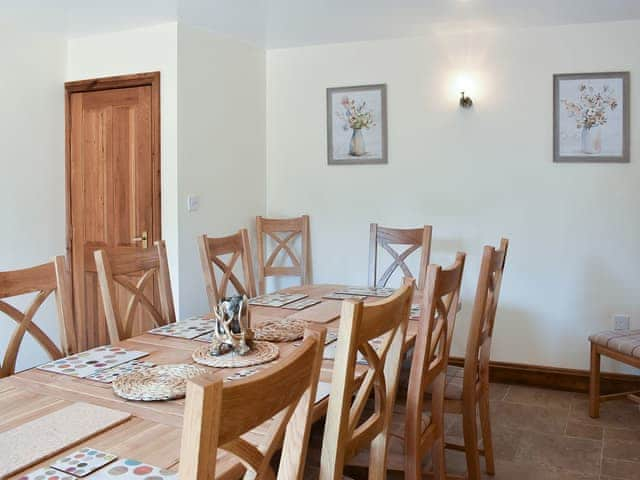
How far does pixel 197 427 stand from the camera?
2.39 ft

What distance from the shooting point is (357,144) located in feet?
14.3

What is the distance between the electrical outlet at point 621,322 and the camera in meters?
3.75

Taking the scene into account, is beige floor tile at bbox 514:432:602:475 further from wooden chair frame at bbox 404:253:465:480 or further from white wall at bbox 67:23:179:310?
white wall at bbox 67:23:179:310

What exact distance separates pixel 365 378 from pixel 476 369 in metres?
1.12

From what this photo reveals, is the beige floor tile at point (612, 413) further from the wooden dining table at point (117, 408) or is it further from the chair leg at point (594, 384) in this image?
the wooden dining table at point (117, 408)

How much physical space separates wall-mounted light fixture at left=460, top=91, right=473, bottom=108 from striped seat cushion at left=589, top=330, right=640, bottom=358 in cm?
171

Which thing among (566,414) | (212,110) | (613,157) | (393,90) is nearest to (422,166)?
(393,90)

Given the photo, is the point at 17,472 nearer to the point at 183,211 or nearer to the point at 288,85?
the point at 183,211

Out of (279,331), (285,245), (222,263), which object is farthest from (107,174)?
(279,331)

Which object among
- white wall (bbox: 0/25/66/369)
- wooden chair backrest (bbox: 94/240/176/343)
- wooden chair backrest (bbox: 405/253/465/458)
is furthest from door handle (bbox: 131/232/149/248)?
wooden chair backrest (bbox: 405/253/465/458)

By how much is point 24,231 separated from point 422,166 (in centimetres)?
272

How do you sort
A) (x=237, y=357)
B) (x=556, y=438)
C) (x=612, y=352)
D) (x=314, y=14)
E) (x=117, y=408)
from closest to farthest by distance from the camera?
1. (x=117, y=408)
2. (x=237, y=357)
3. (x=556, y=438)
4. (x=612, y=352)
5. (x=314, y=14)

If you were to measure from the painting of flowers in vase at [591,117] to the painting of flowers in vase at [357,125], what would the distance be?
1.18 meters

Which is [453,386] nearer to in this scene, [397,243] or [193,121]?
[397,243]
